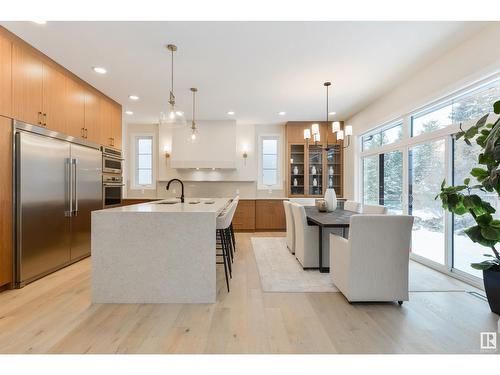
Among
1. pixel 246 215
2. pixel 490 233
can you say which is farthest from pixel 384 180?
pixel 246 215

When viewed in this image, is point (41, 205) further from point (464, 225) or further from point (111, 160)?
point (464, 225)

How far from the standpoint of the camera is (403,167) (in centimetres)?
400

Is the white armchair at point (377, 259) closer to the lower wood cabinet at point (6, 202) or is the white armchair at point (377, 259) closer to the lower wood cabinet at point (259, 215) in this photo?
the lower wood cabinet at point (6, 202)

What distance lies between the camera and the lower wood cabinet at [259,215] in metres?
6.04

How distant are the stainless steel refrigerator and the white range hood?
7.43 ft

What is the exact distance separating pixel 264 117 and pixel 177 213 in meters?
4.09

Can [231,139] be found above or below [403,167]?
above

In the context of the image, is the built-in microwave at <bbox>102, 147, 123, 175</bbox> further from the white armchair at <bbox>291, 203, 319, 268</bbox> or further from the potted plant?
the potted plant

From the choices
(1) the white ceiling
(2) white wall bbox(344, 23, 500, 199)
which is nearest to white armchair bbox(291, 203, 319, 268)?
(1) the white ceiling

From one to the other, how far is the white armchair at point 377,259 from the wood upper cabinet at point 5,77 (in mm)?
3573

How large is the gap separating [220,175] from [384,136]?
374 cm

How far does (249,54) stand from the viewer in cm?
300
